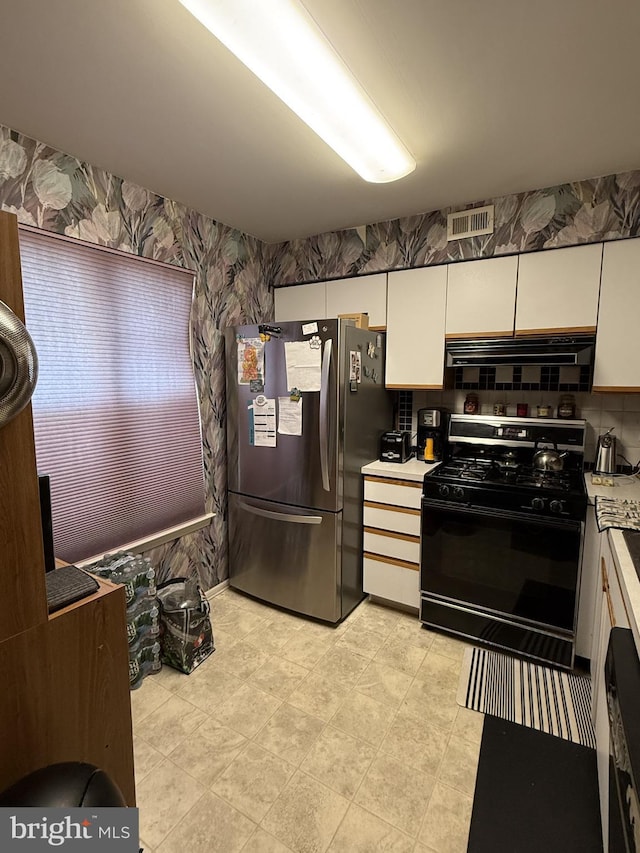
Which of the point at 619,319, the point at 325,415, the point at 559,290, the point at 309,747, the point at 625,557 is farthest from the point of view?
the point at 325,415

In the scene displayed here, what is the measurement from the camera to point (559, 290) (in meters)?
2.20

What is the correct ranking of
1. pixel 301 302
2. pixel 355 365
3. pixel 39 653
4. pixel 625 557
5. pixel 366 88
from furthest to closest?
pixel 301 302 < pixel 355 365 < pixel 366 88 < pixel 625 557 < pixel 39 653

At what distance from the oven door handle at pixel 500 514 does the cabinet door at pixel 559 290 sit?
3.30 ft

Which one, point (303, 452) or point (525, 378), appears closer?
point (303, 452)

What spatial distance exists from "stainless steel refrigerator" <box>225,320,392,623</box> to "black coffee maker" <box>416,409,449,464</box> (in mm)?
306

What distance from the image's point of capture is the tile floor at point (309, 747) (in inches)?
53.7

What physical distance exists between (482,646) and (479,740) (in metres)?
0.65

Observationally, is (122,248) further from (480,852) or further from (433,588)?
(480,852)

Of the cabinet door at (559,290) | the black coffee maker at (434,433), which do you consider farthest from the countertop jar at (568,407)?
the black coffee maker at (434,433)

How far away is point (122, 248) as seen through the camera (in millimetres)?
2125

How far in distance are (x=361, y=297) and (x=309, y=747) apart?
2488mm

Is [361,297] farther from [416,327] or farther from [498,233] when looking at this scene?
[498,233]

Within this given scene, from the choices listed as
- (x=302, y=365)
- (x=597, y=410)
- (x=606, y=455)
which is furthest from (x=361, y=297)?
(x=606, y=455)

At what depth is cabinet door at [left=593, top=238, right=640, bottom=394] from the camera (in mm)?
2047
